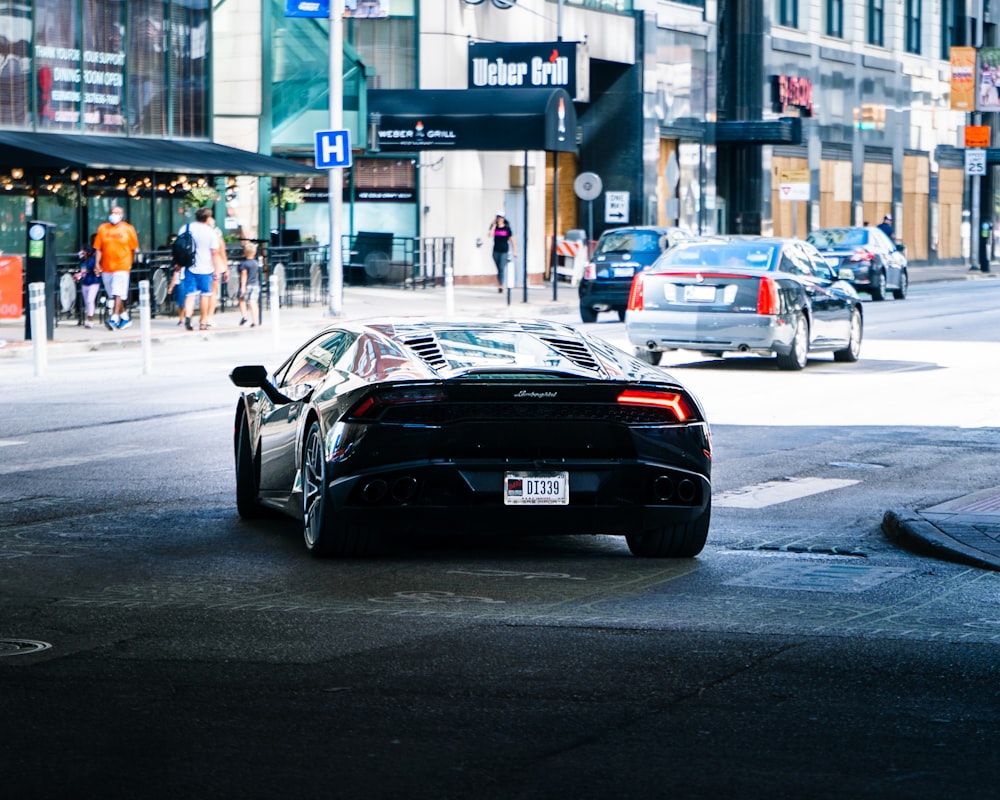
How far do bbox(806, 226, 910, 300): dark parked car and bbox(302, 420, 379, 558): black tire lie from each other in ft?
114

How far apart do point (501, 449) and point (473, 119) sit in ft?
113

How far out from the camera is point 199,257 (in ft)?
99.7

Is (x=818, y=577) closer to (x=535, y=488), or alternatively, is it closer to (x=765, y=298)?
(x=535, y=488)

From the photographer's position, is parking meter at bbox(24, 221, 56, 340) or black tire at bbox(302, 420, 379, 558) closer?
black tire at bbox(302, 420, 379, 558)

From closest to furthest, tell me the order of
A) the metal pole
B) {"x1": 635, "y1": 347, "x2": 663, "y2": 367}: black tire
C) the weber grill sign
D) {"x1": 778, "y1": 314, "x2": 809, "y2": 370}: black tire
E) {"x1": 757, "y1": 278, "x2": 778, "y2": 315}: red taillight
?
1. {"x1": 757, "y1": 278, "x2": 778, "y2": 315}: red taillight
2. {"x1": 778, "y1": 314, "x2": 809, "y2": 370}: black tire
3. {"x1": 635, "y1": 347, "x2": 663, "y2": 367}: black tire
4. the metal pole
5. the weber grill sign

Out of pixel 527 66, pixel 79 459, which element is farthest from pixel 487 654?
pixel 527 66

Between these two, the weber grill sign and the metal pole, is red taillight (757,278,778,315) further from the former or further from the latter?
the weber grill sign

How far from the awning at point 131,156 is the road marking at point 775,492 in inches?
854

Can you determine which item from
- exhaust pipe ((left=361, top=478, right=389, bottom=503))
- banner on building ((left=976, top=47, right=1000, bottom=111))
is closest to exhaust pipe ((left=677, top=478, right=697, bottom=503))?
exhaust pipe ((left=361, top=478, right=389, bottom=503))

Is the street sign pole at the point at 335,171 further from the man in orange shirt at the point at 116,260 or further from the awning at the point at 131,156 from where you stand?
the man in orange shirt at the point at 116,260

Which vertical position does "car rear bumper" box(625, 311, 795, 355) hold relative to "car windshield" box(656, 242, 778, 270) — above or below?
below

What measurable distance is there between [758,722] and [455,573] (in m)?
3.32

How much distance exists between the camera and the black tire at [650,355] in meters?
23.6

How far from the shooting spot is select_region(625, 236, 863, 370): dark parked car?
73.6ft
